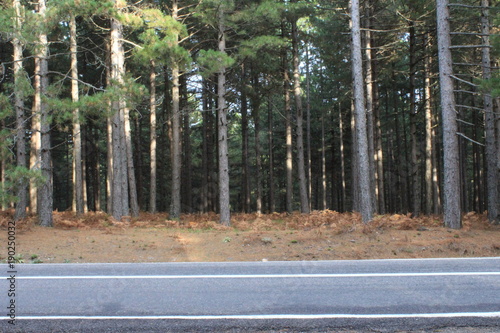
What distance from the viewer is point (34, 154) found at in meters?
22.5

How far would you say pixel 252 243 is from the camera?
41.4 feet

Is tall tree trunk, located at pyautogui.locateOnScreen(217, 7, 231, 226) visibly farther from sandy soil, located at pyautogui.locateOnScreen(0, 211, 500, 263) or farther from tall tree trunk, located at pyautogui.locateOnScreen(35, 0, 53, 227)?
tall tree trunk, located at pyautogui.locateOnScreen(35, 0, 53, 227)

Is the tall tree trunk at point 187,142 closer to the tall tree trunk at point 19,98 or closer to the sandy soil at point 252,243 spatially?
the tall tree trunk at point 19,98

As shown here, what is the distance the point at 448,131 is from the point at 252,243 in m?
7.39

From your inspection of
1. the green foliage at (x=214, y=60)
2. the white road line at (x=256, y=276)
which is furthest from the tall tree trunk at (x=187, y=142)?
the white road line at (x=256, y=276)

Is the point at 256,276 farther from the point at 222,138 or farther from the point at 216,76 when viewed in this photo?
the point at 216,76

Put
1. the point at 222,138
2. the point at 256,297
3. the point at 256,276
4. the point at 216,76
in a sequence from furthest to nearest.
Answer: the point at 216,76, the point at 222,138, the point at 256,276, the point at 256,297

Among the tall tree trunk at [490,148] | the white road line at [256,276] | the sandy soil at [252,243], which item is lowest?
the sandy soil at [252,243]

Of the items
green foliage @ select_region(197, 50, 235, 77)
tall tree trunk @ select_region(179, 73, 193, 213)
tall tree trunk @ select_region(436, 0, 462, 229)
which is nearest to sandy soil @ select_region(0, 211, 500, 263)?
tall tree trunk @ select_region(436, 0, 462, 229)

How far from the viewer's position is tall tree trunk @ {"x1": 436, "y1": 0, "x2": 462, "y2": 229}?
13.6 metres

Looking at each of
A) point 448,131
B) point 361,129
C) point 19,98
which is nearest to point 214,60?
point 361,129

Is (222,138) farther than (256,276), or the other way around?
(222,138)

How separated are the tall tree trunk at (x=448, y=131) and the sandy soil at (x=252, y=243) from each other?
739 millimetres

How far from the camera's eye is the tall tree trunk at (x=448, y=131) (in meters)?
13.6
